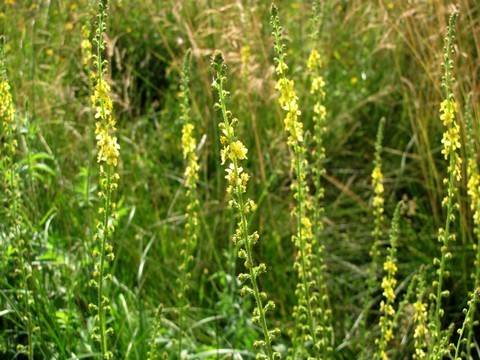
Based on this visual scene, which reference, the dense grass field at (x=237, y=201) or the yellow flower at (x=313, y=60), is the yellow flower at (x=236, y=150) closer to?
the dense grass field at (x=237, y=201)

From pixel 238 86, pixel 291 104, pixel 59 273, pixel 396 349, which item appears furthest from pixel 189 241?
pixel 238 86

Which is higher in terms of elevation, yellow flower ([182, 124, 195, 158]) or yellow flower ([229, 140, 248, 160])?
yellow flower ([229, 140, 248, 160])

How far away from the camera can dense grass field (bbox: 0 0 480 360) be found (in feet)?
10.7

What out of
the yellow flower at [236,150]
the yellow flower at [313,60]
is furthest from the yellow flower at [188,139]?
the yellow flower at [236,150]

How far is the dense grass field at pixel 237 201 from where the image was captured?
3.25 metres

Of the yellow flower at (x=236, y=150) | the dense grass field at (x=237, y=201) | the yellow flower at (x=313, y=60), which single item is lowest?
the dense grass field at (x=237, y=201)

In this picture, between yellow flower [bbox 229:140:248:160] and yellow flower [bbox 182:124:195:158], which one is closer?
yellow flower [bbox 229:140:248:160]

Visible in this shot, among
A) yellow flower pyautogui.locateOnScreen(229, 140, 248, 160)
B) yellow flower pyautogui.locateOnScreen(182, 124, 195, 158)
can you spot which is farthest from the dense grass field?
yellow flower pyautogui.locateOnScreen(229, 140, 248, 160)

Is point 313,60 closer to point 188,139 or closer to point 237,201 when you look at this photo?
point 188,139

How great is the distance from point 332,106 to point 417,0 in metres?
1.31

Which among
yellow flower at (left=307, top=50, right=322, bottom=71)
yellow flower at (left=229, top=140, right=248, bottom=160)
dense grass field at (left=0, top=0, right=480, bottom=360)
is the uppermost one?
yellow flower at (left=307, top=50, right=322, bottom=71)

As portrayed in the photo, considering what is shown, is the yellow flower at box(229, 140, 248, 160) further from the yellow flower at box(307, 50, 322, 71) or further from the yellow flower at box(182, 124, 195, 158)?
the yellow flower at box(307, 50, 322, 71)

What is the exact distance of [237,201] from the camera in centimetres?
371

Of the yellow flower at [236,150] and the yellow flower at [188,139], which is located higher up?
the yellow flower at [236,150]
